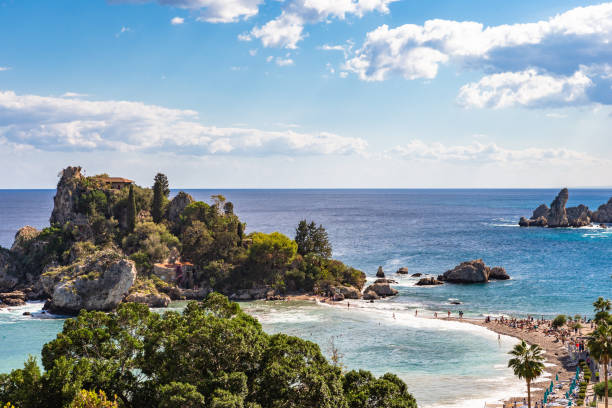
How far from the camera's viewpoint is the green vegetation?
2438cm

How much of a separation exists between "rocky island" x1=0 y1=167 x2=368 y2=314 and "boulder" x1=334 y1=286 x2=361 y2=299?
0.19 metres

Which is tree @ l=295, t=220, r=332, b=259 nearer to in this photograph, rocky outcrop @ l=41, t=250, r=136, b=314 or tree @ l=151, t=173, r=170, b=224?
tree @ l=151, t=173, r=170, b=224

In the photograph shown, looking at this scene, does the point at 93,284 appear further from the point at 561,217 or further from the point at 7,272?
the point at 561,217

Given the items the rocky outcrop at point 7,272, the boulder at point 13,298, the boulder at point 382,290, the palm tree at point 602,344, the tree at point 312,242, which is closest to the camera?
the palm tree at point 602,344

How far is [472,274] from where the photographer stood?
9775 cm

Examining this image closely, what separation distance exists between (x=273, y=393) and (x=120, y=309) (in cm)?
1250

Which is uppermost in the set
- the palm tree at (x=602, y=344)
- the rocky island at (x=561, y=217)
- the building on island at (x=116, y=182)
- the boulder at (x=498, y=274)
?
the building on island at (x=116, y=182)

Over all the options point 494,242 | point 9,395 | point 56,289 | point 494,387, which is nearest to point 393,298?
point 494,387

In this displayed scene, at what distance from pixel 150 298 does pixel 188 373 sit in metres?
58.3

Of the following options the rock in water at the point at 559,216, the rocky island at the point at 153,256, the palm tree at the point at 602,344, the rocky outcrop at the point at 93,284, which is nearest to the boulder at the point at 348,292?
the rocky island at the point at 153,256

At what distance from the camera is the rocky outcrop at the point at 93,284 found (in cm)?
7438

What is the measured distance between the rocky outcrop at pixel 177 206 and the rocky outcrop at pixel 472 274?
5939cm

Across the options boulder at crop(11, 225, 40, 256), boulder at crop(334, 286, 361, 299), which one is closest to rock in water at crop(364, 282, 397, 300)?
boulder at crop(334, 286, 361, 299)

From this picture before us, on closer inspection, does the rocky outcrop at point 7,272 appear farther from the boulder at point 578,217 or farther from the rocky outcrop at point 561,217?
the boulder at point 578,217
